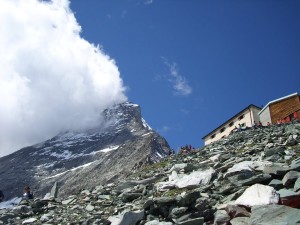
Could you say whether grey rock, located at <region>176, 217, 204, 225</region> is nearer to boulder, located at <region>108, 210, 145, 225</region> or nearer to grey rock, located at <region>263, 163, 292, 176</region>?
boulder, located at <region>108, 210, 145, 225</region>

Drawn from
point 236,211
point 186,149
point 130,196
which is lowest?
point 236,211

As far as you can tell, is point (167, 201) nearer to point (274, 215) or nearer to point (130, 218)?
point (130, 218)

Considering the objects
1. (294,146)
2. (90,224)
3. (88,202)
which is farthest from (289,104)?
(90,224)

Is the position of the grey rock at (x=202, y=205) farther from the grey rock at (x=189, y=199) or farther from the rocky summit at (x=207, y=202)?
the grey rock at (x=189, y=199)

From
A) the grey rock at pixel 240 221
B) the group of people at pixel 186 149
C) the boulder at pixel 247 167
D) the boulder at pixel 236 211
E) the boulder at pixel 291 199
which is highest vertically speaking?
the group of people at pixel 186 149

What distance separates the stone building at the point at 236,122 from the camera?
83562 mm

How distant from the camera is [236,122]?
87.6m

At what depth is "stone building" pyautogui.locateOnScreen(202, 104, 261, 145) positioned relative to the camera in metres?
83.6

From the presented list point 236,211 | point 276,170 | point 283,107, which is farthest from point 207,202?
point 283,107

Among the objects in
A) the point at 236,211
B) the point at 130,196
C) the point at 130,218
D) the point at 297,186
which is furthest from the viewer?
the point at 130,196

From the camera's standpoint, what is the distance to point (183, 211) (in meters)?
12.8

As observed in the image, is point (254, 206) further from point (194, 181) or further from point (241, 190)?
point (194, 181)

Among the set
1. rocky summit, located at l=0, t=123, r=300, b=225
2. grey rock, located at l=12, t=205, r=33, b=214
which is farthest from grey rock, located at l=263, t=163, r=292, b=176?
grey rock, located at l=12, t=205, r=33, b=214

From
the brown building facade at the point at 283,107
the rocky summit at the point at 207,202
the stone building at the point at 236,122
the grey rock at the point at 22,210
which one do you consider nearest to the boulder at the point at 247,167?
the rocky summit at the point at 207,202
